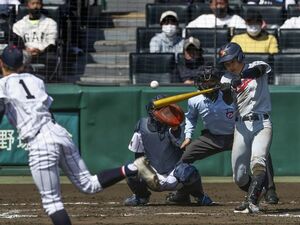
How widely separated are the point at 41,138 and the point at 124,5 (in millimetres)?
8418

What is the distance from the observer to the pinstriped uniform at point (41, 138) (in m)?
7.42

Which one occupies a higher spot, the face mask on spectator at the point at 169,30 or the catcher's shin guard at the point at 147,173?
the face mask on spectator at the point at 169,30

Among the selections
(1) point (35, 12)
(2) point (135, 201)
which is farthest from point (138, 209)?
(1) point (35, 12)

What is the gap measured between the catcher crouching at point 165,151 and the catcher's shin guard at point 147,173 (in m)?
0.16

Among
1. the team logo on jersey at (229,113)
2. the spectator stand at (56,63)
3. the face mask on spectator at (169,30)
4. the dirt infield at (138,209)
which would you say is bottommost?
the dirt infield at (138,209)

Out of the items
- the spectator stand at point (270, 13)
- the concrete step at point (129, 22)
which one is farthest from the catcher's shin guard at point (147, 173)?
the concrete step at point (129, 22)

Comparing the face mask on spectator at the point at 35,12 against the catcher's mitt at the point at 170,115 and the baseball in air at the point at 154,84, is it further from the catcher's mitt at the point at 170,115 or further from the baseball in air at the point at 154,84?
the catcher's mitt at the point at 170,115

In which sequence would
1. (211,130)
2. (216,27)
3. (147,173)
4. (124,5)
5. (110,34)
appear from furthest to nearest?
(124,5)
(110,34)
(216,27)
(211,130)
(147,173)

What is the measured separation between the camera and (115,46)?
14680mm

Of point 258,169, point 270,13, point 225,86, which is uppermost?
point 270,13

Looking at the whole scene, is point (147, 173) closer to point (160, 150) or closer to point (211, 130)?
point (160, 150)

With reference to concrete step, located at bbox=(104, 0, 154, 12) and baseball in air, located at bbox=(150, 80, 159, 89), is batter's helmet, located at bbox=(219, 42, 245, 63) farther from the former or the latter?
concrete step, located at bbox=(104, 0, 154, 12)

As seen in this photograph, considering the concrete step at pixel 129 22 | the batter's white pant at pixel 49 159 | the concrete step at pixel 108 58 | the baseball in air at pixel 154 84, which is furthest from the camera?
the concrete step at pixel 129 22

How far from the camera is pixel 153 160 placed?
32.4ft
